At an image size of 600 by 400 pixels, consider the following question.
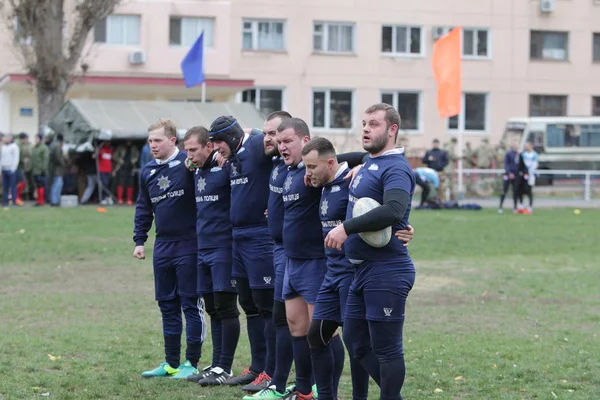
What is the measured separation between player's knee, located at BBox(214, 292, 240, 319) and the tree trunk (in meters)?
27.7

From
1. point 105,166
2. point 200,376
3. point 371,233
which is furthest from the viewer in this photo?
point 105,166

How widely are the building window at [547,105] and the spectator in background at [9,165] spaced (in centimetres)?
2718

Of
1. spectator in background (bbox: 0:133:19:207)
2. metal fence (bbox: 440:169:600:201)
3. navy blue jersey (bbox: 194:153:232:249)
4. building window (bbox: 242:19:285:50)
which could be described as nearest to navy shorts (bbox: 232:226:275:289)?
navy blue jersey (bbox: 194:153:232:249)

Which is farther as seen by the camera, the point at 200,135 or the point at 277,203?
the point at 200,135

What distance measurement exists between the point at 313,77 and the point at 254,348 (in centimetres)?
3907

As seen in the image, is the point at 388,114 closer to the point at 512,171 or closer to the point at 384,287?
the point at 384,287

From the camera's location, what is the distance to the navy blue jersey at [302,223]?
790 cm

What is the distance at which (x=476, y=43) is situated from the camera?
49594mm

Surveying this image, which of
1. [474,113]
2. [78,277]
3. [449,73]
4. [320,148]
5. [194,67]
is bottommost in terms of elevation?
[78,277]

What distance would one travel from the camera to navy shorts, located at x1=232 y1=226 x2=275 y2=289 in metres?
8.66

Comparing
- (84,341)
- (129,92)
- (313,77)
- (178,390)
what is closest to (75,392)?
(178,390)

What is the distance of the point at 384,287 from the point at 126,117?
2660 centimetres

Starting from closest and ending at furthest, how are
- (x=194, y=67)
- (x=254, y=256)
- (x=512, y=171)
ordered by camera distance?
(x=254, y=256) < (x=512, y=171) < (x=194, y=67)

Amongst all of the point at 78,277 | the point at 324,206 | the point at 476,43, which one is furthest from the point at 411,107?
the point at 324,206
